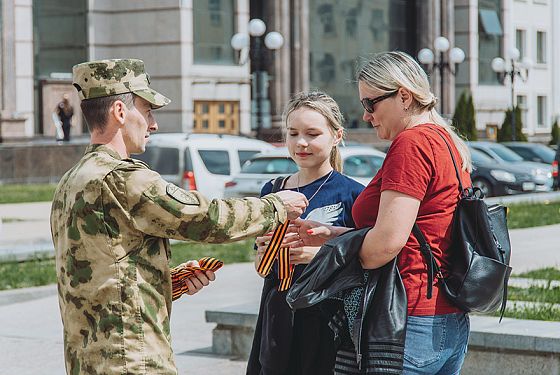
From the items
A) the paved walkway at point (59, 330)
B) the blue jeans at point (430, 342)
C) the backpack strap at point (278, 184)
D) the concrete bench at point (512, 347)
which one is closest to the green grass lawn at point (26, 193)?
the paved walkway at point (59, 330)

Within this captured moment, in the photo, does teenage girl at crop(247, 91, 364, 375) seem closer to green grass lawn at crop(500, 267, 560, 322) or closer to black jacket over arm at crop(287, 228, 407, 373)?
black jacket over arm at crop(287, 228, 407, 373)

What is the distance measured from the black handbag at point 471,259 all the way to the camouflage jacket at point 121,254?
83 centimetres

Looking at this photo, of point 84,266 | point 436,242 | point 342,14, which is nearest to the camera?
point 84,266

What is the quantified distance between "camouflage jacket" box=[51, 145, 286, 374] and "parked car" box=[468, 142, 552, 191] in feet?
87.3

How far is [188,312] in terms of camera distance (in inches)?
452

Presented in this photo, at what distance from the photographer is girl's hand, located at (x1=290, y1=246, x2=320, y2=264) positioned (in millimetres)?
5082

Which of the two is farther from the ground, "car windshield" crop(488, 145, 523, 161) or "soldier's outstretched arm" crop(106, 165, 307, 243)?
"soldier's outstretched arm" crop(106, 165, 307, 243)

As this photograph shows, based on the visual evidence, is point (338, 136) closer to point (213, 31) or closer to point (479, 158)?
point (479, 158)

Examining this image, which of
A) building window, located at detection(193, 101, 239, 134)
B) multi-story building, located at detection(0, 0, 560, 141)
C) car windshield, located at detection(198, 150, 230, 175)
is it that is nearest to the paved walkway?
car windshield, located at detection(198, 150, 230, 175)

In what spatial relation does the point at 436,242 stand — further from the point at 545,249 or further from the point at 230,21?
the point at 230,21

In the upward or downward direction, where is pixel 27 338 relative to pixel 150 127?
downward

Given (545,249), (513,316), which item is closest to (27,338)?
(513,316)

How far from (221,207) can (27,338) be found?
6.47m

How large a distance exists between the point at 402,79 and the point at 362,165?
55.1ft
